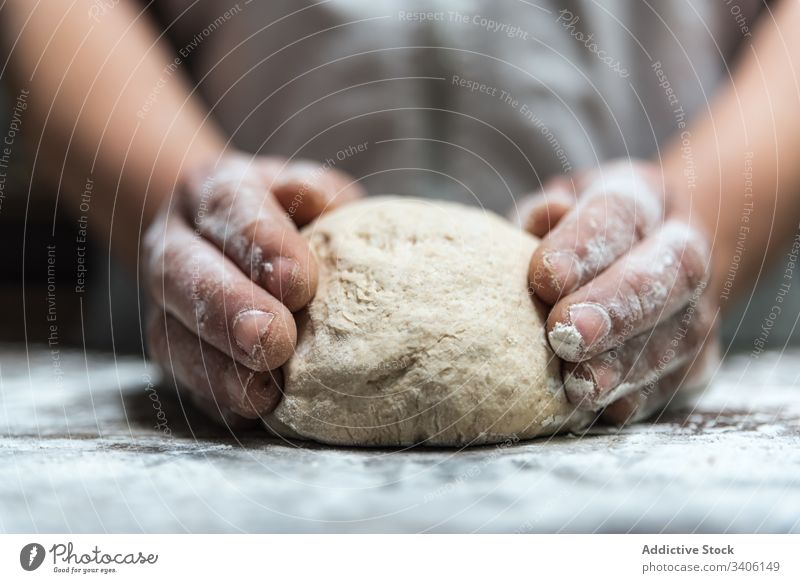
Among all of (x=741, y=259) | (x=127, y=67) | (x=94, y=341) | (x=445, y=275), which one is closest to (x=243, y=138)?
(x=127, y=67)

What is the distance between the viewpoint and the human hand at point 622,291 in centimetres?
70

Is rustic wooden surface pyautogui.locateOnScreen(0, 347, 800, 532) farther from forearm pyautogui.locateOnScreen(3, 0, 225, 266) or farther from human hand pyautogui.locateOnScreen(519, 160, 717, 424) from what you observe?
forearm pyautogui.locateOnScreen(3, 0, 225, 266)

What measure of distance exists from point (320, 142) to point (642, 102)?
2.02 ft

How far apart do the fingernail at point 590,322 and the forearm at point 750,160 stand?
0.39 metres

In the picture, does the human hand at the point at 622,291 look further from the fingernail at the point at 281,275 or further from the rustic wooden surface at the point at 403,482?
the fingernail at the point at 281,275

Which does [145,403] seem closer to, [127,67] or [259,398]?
[259,398]

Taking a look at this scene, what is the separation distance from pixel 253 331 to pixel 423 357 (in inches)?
6.8

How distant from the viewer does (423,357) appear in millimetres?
670

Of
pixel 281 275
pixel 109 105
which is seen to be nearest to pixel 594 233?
pixel 281 275

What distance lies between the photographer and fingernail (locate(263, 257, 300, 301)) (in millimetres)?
704

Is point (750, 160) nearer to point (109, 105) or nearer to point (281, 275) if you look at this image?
point (281, 275)

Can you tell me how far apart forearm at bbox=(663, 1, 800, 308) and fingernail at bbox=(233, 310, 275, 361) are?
2.13 ft

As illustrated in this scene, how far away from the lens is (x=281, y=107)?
48.1 inches

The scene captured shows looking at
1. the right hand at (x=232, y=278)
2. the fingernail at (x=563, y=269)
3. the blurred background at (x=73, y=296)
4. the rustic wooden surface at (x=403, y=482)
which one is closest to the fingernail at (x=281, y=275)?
→ the right hand at (x=232, y=278)
